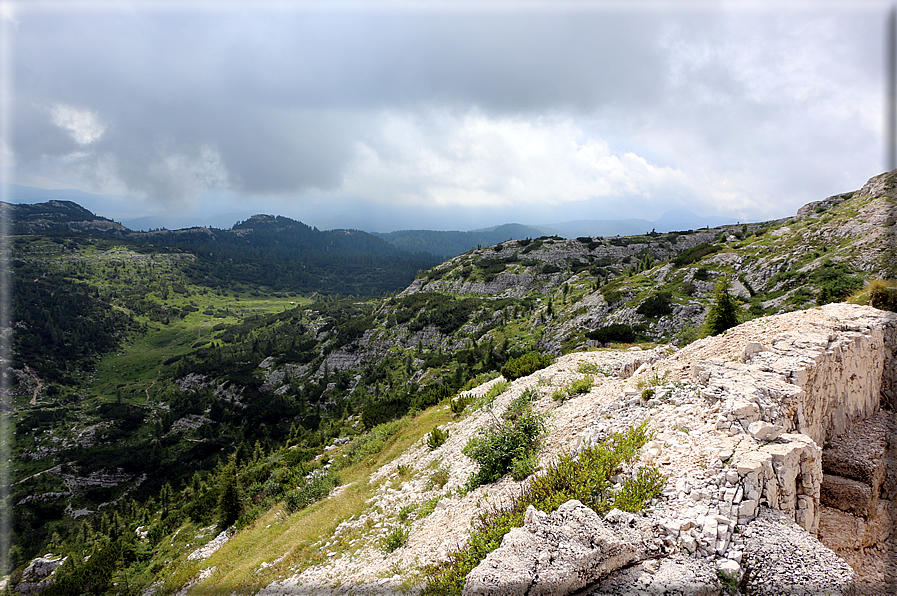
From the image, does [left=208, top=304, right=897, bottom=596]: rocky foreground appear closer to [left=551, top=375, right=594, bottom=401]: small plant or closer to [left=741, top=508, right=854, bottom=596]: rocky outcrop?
[left=741, top=508, right=854, bottom=596]: rocky outcrop

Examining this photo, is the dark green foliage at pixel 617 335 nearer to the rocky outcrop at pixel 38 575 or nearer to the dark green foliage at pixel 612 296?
the dark green foliage at pixel 612 296

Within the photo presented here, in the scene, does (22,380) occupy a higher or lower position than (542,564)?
lower

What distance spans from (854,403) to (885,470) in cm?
204

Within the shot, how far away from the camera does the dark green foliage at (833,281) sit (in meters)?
33.0

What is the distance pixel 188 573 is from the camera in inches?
667

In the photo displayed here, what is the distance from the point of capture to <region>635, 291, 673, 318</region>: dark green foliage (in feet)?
180

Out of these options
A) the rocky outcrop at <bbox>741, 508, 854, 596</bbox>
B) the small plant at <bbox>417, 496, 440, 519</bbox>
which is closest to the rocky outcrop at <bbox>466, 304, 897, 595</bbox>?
the rocky outcrop at <bbox>741, 508, 854, 596</bbox>

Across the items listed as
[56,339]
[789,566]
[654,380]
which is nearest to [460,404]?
[654,380]

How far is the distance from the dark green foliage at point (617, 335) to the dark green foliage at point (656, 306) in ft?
15.9

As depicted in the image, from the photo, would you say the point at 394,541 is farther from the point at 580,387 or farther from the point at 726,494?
the point at 580,387

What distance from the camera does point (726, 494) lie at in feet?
19.9

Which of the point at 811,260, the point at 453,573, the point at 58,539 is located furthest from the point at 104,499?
the point at 811,260

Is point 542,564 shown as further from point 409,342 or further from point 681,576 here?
point 409,342

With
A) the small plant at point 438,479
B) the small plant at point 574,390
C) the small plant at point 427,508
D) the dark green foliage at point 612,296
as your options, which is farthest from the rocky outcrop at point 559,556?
the dark green foliage at point 612,296
